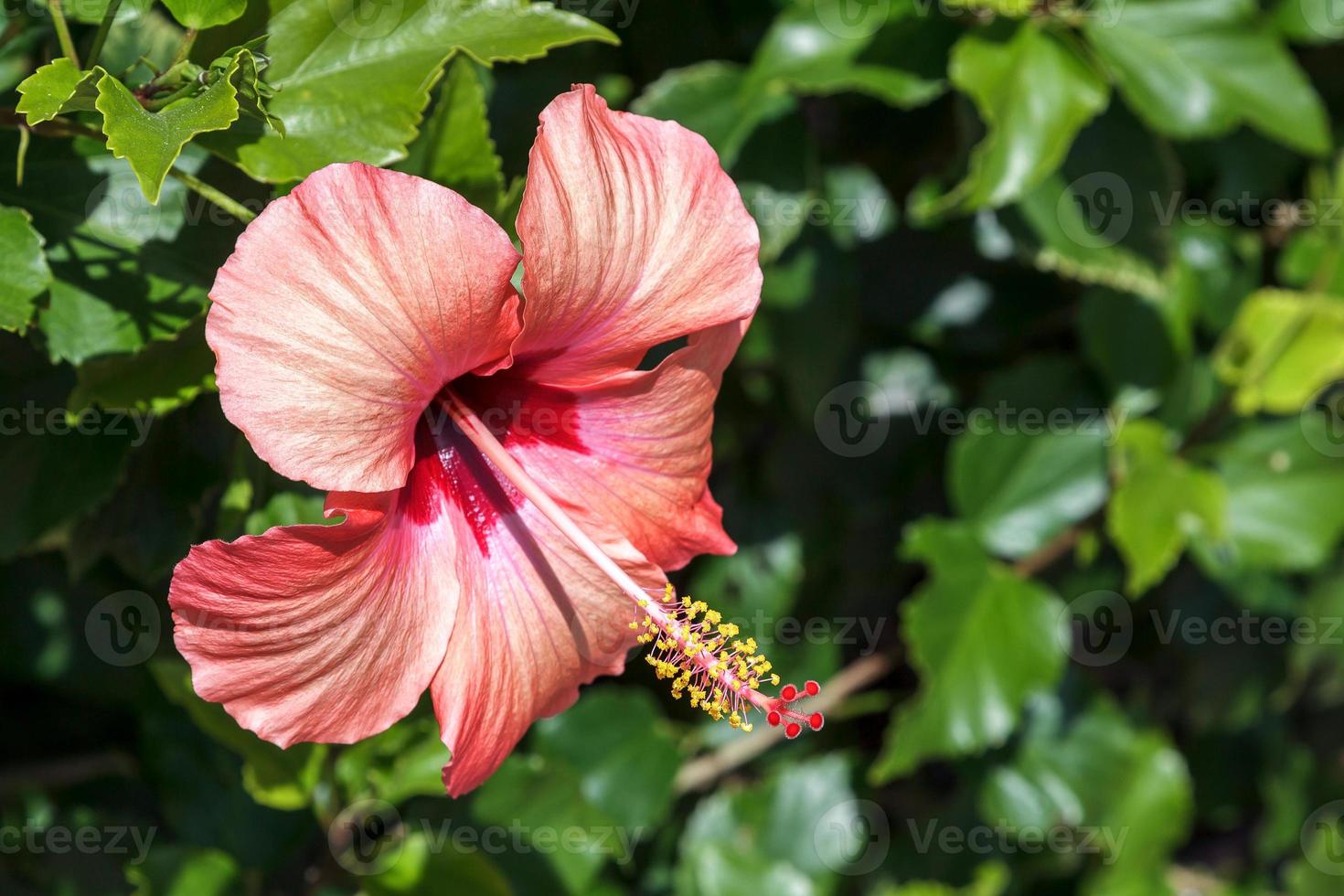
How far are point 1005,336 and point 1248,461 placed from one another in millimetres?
486

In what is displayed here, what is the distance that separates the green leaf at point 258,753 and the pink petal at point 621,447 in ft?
1.33

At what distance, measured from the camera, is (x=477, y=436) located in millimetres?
999

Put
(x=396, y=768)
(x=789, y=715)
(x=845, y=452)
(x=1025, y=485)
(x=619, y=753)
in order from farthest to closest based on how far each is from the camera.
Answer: (x=845, y=452) < (x=1025, y=485) < (x=619, y=753) < (x=396, y=768) < (x=789, y=715)

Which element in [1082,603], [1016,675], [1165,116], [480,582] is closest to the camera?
[480,582]

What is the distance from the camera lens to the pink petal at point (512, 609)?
996 mm

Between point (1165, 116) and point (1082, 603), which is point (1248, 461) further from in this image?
point (1165, 116)

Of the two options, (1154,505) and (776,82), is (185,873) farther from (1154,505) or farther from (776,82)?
(1154,505)

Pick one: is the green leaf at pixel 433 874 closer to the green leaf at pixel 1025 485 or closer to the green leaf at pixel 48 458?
the green leaf at pixel 48 458

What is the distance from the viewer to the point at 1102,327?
1990 millimetres

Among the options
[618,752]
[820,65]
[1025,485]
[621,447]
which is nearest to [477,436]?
[621,447]

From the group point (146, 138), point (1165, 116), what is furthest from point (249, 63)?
point (1165, 116)

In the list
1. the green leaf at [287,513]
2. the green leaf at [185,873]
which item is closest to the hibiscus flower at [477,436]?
the green leaf at [287,513]

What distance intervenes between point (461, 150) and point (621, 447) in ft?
0.99

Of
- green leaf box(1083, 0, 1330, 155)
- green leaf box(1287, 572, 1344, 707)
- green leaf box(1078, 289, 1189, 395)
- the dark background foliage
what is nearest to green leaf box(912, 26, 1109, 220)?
the dark background foliage
